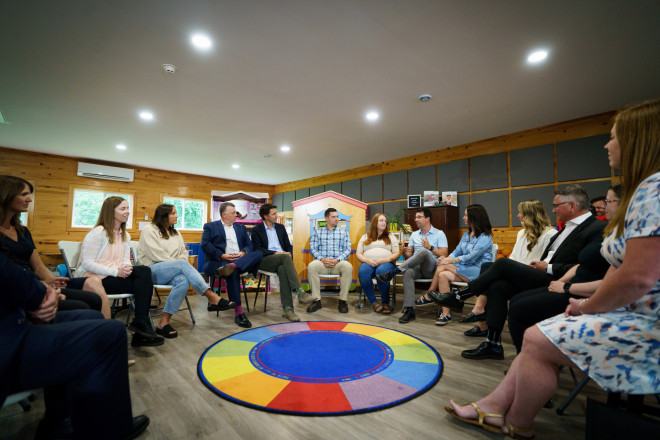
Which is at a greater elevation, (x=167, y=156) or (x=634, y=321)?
(x=167, y=156)

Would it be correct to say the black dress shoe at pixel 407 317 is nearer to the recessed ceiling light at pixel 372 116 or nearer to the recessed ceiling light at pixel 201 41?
the recessed ceiling light at pixel 372 116

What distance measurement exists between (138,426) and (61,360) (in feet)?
1.99

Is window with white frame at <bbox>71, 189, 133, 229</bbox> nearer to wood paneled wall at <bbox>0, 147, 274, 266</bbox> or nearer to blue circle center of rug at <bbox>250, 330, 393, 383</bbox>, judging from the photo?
wood paneled wall at <bbox>0, 147, 274, 266</bbox>

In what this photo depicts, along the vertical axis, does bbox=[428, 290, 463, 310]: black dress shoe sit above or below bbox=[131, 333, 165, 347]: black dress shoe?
above

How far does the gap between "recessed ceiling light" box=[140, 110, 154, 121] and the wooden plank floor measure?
3.98 meters

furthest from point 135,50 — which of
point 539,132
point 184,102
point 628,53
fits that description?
point 539,132

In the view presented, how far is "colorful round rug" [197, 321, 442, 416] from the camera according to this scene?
176cm

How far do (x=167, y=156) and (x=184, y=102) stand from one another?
11.6ft

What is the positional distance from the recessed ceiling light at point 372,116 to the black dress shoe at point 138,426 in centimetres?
468

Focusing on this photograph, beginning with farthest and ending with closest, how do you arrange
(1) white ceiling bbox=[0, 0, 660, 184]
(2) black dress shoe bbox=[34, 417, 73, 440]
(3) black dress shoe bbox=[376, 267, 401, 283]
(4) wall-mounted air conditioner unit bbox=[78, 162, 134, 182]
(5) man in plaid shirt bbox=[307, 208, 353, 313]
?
(4) wall-mounted air conditioner unit bbox=[78, 162, 134, 182]
(5) man in plaid shirt bbox=[307, 208, 353, 313]
(3) black dress shoe bbox=[376, 267, 401, 283]
(1) white ceiling bbox=[0, 0, 660, 184]
(2) black dress shoe bbox=[34, 417, 73, 440]

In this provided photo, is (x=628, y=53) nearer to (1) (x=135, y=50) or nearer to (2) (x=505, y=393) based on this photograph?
(2) (x=505, y=393)

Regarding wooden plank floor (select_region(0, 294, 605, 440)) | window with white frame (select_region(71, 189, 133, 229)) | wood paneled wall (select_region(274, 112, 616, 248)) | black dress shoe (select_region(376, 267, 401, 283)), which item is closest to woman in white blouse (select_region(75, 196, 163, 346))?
wooden plank floor (select_region(0, 294, 605, 440))

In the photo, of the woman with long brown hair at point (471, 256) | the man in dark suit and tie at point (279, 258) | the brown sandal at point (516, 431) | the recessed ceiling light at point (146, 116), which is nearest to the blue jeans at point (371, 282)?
the woman with long brown hair at point (471, 256)

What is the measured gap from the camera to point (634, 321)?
104cm
